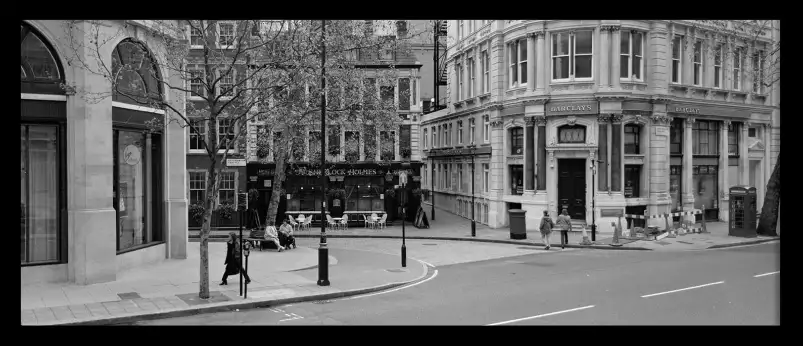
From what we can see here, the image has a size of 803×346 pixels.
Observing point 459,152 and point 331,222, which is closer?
point 331,222

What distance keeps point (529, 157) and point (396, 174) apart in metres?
7.95

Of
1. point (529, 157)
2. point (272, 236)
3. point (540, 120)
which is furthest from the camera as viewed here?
point (529, 157)

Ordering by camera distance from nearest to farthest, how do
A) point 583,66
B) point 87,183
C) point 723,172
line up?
point 87,183
point 583,66
point 723,172

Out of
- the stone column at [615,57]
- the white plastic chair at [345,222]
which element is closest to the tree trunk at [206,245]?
the white plastic chair at [345,222]

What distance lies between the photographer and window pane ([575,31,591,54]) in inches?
1178

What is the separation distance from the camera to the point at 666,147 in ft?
102

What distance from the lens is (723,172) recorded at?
3494 cm

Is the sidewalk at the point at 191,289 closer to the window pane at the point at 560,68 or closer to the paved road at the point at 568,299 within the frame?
the paved road at the point at 568,299

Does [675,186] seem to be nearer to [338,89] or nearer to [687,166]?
[687,166]

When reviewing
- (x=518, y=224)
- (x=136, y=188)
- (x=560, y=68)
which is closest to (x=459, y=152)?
(x=560, y=68)
